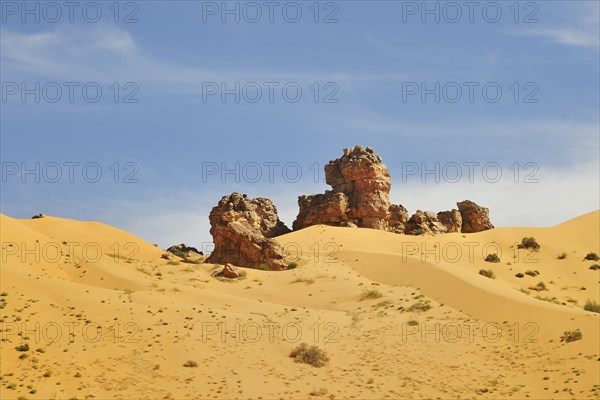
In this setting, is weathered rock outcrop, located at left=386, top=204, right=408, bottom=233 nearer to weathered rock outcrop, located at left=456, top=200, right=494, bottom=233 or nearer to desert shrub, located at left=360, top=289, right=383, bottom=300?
weathered rock outcrop, located at left=456, top=200, right=494, bottom=233

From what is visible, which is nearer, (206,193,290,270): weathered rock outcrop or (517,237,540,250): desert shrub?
(206,193,290,270): weathered rock outcrop

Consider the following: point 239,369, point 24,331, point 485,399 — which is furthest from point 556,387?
point 24,331

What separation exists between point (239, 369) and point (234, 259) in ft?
72.8

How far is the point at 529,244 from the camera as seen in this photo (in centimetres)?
6016

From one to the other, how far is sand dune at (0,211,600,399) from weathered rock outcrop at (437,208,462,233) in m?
21.6

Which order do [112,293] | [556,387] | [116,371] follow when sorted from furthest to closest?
[112,293] → [116,371] → [556,387]

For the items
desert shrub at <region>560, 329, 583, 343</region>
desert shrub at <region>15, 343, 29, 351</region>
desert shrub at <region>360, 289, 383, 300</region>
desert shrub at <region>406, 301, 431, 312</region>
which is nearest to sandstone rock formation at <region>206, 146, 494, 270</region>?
desert shrub at <region>360, 289, 383, 300</region>

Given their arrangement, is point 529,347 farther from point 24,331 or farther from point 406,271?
point 24,331

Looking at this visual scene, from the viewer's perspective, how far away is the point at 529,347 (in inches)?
1168

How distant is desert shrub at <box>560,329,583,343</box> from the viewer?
29.0m

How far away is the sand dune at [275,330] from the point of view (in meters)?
26.7

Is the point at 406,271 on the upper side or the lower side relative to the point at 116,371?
upper

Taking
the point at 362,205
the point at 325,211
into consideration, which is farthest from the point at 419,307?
the point at 325,211

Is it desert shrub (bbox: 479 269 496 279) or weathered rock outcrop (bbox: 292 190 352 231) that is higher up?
weathered rock outcrop (bbox: 292 190 352 231)
